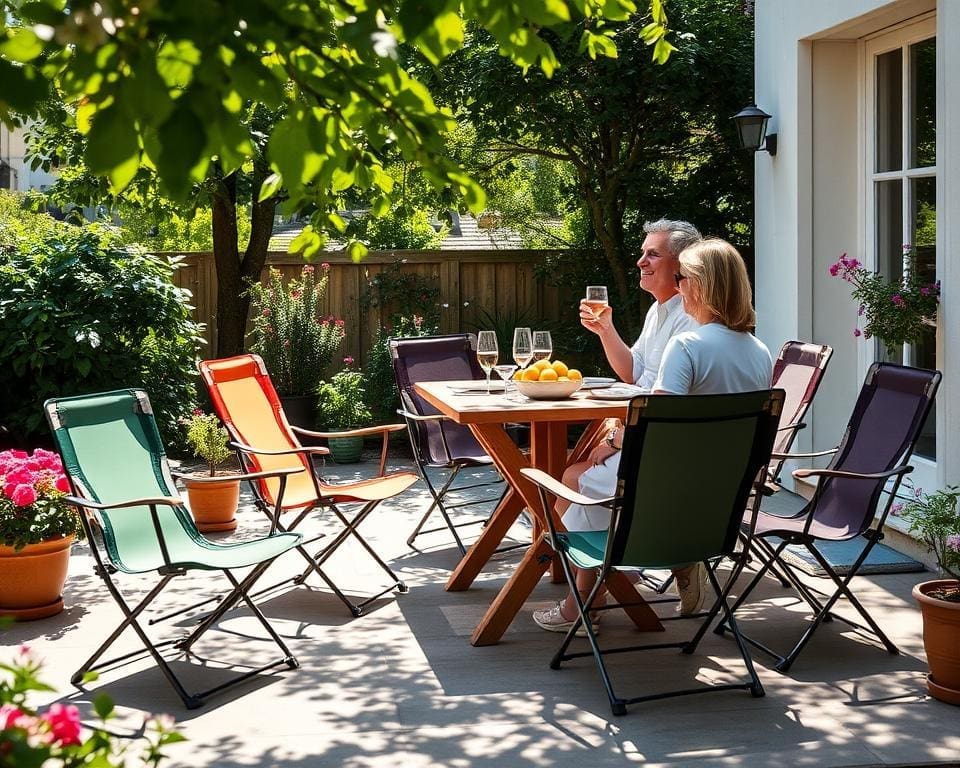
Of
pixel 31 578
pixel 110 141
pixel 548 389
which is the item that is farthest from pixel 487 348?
pixel 110 141

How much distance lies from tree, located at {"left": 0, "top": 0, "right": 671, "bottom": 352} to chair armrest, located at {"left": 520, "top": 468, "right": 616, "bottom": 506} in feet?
5.98

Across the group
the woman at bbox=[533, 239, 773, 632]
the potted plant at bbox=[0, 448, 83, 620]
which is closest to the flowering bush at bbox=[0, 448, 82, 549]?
the potted plant at bbox=[0, 448, 83, 620]

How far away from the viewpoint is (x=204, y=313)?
11.0 m

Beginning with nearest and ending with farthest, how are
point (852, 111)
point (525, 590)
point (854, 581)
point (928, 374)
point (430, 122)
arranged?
point (430, 122) → point (928, 374) → point (525, 590) → point (854, 581) → point (852, 111)

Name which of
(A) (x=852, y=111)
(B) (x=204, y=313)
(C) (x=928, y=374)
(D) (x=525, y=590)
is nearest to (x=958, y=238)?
(C) (x=928, y=374)

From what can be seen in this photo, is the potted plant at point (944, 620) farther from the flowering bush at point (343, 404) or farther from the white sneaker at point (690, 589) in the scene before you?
the flowering bush at point (343, 404)

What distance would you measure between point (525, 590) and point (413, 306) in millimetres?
6117

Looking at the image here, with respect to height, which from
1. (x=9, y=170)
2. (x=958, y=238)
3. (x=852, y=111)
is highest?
(x=9, y=170)

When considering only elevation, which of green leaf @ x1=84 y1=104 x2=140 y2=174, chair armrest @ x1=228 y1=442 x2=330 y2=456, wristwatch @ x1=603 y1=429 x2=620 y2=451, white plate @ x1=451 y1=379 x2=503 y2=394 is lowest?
chair armrest @ x1=228 y1=442 x2=330 y2=456

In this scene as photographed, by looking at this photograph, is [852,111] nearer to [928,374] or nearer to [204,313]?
[928,374]

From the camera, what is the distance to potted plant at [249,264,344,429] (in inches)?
392

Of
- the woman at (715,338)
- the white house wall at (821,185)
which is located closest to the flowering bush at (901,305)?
the white house wall at (821,185)

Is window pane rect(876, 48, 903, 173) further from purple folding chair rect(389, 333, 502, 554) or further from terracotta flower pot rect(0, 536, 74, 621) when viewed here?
terracotta flower pot rect(0, 536, 74, 621)

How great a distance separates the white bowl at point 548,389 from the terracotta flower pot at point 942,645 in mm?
1557
